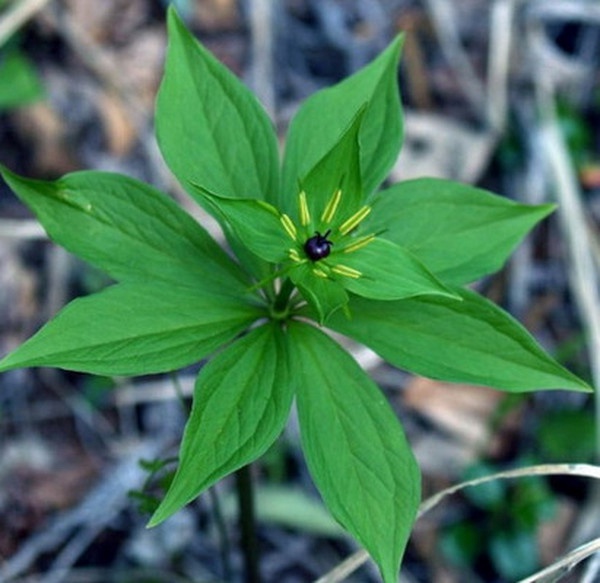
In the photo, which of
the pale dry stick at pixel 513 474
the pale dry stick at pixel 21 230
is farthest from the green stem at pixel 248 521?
the pale dry stick at pixel 21 230

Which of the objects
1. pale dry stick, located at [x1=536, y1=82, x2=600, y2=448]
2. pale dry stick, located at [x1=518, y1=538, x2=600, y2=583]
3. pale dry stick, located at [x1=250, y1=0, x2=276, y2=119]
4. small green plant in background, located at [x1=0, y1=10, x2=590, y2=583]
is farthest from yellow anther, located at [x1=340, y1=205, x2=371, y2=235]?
pale dry stick, located at [x1=250, y1=0, x2=276, y2=119]

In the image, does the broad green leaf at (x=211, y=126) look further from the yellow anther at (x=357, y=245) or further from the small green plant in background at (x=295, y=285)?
the yellow anther at (x=357, y=245)

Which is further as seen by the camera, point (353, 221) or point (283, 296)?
point (283, 296)

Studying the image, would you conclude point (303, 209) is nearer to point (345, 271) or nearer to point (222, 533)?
point (345, 271)

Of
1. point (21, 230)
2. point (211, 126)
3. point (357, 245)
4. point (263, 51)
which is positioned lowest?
point (357, 245)

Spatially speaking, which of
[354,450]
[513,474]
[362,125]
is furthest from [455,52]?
[354,450]

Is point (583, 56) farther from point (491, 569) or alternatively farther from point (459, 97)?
point (491, 569)
